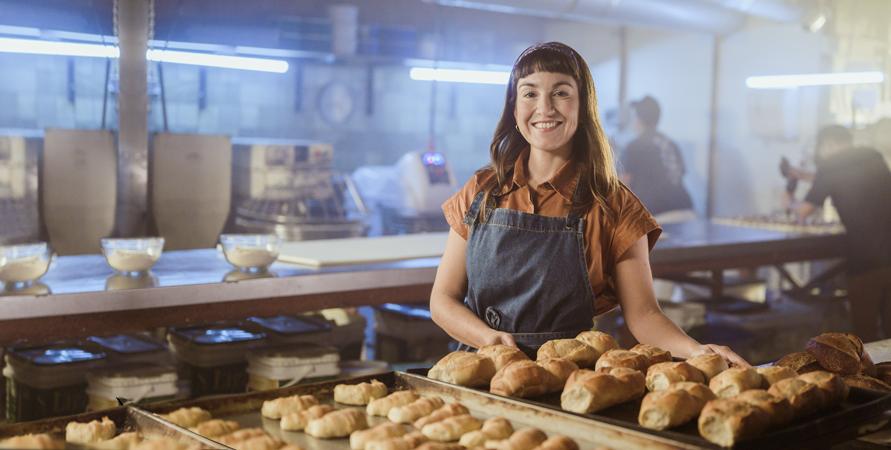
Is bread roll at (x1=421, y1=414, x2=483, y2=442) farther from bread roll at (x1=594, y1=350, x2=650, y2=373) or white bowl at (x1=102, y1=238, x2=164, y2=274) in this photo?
white bowl at (x1=102, y1=238, x2=164, y2=274)

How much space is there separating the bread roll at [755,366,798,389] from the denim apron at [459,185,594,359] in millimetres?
741

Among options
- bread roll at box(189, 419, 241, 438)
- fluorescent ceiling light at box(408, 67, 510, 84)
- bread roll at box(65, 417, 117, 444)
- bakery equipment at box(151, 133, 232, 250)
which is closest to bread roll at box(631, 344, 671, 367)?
bread roll at box(189, 419, 241, 438)

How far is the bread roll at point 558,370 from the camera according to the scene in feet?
5.24

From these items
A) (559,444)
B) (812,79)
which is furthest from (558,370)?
(812,79)

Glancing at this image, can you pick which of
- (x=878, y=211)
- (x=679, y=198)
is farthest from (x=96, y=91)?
(x=878, y=211)

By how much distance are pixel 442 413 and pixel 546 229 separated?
0.93 m

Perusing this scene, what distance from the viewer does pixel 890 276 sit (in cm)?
570

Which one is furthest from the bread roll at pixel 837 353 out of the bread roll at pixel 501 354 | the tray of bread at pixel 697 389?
the bread roll at pixel 501 354

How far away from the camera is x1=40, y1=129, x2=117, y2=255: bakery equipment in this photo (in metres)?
4.96

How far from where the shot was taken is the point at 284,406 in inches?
59.8

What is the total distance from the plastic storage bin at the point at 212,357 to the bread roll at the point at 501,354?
170cm

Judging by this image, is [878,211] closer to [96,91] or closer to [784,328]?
[784,328]

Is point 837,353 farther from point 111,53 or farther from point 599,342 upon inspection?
point 111,53

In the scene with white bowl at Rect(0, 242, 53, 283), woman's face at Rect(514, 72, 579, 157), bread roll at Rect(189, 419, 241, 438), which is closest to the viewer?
bread roll at Rect(189, 419, 241, 438)
